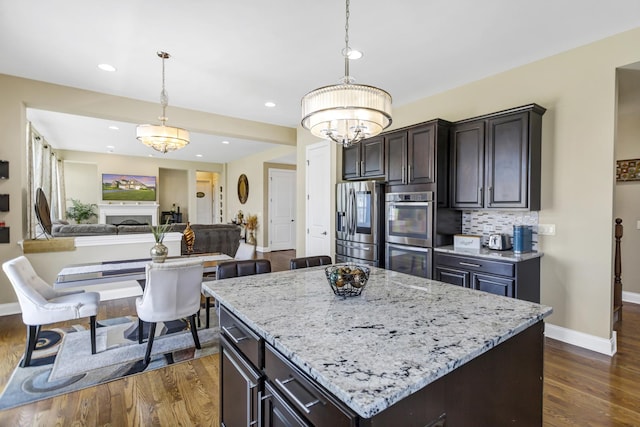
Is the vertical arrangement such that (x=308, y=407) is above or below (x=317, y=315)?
below

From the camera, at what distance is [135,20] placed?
2.59m

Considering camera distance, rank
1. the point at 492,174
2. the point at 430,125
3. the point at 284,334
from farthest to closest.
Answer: the point at 430,125 → the point at 492,174 → the point at 284,334

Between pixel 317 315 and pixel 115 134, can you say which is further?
pixel 115 134

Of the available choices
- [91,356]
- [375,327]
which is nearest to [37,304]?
[91,356]

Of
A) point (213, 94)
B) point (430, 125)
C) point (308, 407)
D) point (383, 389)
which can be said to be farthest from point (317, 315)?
point (213, 94)

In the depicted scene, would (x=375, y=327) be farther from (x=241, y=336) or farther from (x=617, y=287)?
(x=617, y=287)

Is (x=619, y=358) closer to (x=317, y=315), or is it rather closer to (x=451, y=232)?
(x=451, y=232)

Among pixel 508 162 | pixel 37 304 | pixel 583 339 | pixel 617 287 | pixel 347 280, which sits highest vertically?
pixel 508 162

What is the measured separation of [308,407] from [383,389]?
0.93ft

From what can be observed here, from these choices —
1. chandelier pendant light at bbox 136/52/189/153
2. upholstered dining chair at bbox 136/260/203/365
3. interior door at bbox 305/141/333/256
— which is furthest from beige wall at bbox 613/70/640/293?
chandelier pendant light at bbox 136/52/189/153

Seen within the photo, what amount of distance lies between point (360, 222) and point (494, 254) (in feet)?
5.68

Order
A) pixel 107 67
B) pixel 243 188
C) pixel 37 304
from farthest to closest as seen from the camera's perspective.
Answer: pixel 243 188, pixel 107 67, pixel 37 304

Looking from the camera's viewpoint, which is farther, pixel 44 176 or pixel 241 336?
pixel 44 176

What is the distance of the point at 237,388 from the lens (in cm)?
148
